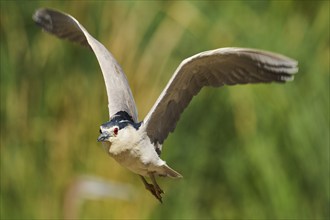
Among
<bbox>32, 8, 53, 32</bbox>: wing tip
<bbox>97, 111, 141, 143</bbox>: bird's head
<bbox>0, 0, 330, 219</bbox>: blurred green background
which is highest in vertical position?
<bbox>97, 111, 141, 143</bbox>: bird's head

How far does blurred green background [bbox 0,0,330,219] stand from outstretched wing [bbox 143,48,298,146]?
212 cm

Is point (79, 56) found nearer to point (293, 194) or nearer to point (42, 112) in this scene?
point (42, 112)

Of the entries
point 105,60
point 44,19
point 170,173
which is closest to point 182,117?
point 44,19

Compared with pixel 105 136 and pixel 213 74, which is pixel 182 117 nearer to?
pixel 213 74

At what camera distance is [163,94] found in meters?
3.71

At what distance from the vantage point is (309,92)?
6.60 m

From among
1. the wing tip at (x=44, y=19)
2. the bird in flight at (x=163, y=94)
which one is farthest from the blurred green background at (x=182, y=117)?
the bird in flight at (x=163, y=94)

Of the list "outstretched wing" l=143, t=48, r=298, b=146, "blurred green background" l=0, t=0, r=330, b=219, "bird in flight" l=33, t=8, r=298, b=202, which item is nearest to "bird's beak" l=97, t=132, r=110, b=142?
"bird in flight" l=33, t=8, r=298, b=202

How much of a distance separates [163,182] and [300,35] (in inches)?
49.5

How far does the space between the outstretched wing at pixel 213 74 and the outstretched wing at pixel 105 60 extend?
11cm

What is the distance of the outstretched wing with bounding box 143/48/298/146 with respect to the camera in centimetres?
383

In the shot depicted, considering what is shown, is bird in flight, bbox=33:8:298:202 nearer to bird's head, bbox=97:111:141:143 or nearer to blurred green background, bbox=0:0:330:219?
bird's head, bbox=97:111:141:143

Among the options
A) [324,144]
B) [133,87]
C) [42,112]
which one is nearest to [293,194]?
[324,144]

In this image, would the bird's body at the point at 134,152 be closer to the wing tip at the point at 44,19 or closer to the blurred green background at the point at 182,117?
the wing tip at the point at 44,19
